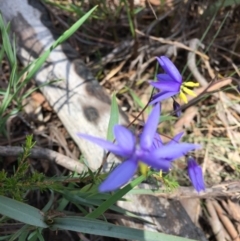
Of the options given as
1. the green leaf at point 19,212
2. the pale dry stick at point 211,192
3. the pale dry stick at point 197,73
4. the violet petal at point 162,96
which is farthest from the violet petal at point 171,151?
the pale dry stick at point 197,73

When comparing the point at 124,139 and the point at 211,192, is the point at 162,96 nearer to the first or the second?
the point at 124,139

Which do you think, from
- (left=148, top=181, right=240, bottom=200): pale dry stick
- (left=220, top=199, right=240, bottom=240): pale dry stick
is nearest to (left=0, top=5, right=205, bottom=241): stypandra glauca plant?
(left=148, top=181, right=240, bottom=200): pale dry stick

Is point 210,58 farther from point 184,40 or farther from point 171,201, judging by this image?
point 171,201

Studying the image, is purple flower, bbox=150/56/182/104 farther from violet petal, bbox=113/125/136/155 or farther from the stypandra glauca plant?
violet petal, bbox=113/125/136/155

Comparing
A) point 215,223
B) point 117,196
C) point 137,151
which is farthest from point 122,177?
point 215,223

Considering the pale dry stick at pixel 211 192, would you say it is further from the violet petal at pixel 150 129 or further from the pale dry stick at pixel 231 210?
the violet petal at pixel 150 129
